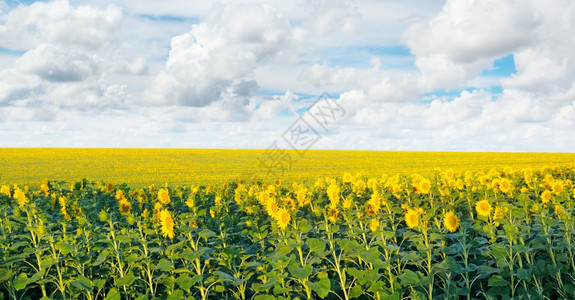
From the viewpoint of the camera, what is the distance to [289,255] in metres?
4.32

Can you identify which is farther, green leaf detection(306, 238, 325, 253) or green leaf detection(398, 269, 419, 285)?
green leaf detection(398, 269, 419, 285)

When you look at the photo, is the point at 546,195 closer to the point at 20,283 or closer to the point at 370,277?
the point at 370,277

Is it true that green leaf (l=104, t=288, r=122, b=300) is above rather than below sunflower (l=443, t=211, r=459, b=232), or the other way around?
below

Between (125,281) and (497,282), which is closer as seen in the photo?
(125,281)

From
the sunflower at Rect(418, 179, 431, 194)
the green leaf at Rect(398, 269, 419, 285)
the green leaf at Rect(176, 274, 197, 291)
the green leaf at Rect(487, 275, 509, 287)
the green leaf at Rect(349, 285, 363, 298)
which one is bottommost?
the green leaf at Rect(487, 275, 509, 287)

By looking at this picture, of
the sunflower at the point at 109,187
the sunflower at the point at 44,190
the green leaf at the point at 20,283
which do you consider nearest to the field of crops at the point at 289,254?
the green leaf at the point at 20,283

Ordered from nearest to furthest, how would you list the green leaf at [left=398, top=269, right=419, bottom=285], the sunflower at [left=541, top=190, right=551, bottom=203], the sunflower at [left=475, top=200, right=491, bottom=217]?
the green leaf at [left=398, top=269, right=419, bottom=285] < the sunflower at [left=475, top=200, right=491, bottom=217] < the sunflower at [left=541, top=190, right=551, bottom=203]

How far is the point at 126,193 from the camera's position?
893 cm

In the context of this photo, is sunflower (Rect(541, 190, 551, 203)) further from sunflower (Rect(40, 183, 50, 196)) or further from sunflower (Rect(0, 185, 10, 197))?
sunflower (Rect(0, 185, 10, 197))

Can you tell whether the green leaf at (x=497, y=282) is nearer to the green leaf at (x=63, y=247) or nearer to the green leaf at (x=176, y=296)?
the green leaf at (x=176, y=296)

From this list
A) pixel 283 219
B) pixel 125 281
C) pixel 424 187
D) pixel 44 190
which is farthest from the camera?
pixel 44 190

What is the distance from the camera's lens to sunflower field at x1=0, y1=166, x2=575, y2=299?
3814mm

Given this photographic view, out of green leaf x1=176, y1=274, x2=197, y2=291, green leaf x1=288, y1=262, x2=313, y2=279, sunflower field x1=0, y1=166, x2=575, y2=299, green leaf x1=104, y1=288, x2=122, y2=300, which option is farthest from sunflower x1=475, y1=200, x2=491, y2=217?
green leaf x1=104, y1=288, x2=122, y2=300

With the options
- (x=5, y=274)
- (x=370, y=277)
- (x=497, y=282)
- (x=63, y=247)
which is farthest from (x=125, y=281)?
(x=497, y=282)
